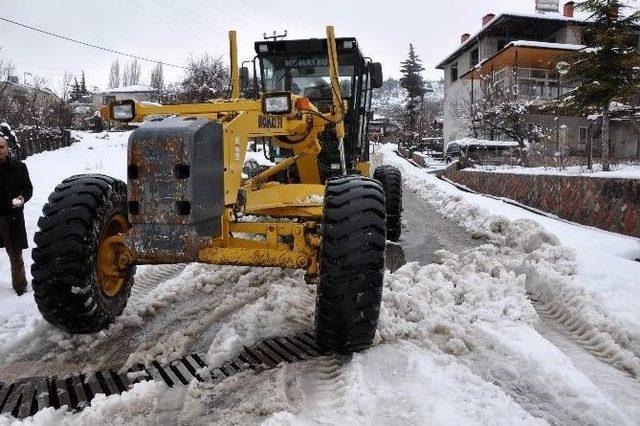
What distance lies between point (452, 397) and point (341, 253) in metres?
1.02

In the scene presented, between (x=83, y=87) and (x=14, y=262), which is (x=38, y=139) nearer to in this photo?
(x=14, y=262)

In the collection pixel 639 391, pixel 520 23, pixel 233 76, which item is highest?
pixel 520 23

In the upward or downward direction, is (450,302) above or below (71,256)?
below

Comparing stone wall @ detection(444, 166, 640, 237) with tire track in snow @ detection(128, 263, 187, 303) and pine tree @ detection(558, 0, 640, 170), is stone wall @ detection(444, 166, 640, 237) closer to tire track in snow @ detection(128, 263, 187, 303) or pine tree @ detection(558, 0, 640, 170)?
pine tree @ detection(558, 0, 640, 170)

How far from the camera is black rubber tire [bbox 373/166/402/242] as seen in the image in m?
7.17

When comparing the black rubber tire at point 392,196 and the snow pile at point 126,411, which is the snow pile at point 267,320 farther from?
the black rubber tire at point 392,196

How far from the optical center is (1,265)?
222 inches

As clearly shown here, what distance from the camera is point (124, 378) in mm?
3207

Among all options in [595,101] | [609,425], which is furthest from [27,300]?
[595,101]

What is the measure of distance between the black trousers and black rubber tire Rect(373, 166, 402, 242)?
4.28 metres

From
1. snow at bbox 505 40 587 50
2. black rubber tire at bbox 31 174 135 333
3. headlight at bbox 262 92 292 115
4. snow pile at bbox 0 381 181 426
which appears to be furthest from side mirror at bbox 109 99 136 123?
snow at bbox 505 40 587 50

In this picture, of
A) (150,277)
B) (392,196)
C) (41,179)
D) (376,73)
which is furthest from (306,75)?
(41,179)

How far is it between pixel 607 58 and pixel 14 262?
14531 mm

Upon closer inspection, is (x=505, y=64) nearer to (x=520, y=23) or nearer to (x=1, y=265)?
(x=520, y=23)
